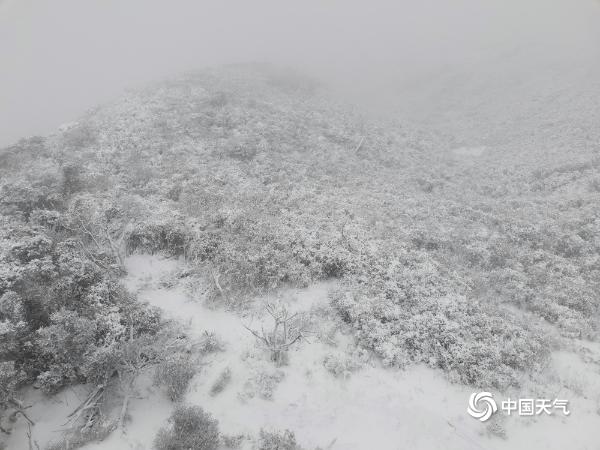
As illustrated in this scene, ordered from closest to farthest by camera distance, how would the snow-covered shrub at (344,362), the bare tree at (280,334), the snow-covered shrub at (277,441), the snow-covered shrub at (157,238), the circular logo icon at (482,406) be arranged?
the snow-covered shrub at (277,441) → the circular logo icon at (482,406) → the snow-covered shrub at (344,362) → the bare tree at (280,334) → the snow-covered shrub at (157,238)

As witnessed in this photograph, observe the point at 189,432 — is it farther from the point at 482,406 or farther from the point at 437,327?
the point at 437,327

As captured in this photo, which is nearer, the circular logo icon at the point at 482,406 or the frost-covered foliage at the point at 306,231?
the circular logo icon at the point at 482,406

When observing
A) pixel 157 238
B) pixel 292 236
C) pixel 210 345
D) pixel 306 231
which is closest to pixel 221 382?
pixel 210 345

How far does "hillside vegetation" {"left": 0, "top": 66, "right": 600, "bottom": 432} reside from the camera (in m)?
8.73

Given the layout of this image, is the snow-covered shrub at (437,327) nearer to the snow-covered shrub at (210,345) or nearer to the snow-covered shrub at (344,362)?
the snow-covered shrub at (344,362)

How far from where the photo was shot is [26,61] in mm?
79938

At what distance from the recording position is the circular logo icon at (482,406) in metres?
7.87

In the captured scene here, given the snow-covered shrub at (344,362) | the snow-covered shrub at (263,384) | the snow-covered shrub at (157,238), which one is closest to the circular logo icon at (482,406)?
the snow-covered shrub at (344,362)

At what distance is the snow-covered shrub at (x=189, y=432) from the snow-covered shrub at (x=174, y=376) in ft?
1.82

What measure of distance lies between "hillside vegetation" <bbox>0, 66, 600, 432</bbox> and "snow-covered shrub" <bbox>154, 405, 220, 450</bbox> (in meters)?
1.64

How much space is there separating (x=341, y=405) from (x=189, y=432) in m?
3.09

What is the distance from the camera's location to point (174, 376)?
8.16 meters

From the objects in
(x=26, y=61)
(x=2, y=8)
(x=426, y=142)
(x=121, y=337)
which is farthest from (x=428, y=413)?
(x=2, y=8)

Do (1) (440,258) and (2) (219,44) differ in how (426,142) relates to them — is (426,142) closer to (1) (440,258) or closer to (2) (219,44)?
(1) (440,258)
